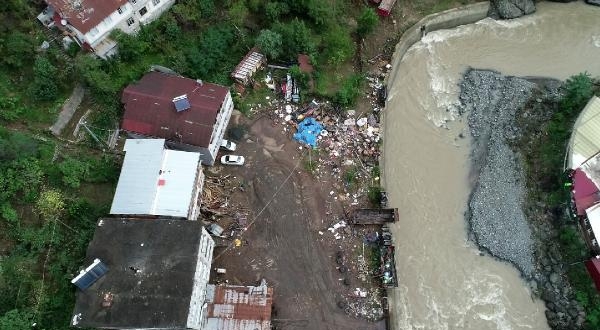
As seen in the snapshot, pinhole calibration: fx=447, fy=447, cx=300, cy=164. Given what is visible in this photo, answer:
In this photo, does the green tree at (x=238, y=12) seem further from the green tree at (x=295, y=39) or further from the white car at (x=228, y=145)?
the white car at (x=228, y=145)

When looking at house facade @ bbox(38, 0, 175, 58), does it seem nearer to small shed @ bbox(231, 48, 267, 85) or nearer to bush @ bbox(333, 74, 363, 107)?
small shed @ bbox(231, 48, 267, 85)

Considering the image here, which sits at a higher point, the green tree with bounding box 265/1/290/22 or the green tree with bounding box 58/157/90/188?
the green tree with bounding box 265/1/290/22

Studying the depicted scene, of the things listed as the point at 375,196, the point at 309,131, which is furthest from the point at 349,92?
the point at 375,196

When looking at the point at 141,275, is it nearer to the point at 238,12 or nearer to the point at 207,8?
the point at 207,8

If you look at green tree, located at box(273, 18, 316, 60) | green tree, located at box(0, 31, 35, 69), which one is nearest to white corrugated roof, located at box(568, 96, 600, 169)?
green tree, located at box(273, 18, 316, 60)

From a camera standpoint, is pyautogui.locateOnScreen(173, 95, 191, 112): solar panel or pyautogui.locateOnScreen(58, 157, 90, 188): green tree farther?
pyautogui.locateOnScreen(173, 95, 191, 112): solar panel

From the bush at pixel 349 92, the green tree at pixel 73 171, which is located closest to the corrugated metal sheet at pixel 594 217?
the bush at pixel 349 92

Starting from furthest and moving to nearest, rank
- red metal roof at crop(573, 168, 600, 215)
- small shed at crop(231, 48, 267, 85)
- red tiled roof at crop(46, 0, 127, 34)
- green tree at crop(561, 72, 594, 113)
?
small shed at crop(231, 48, 267, 85)
green tree at crop(561, 72, 594, 113)
red metal roof at crop(573, 168, 600, 215)
red tiled roof at crop(46, 0, 127, 34)
